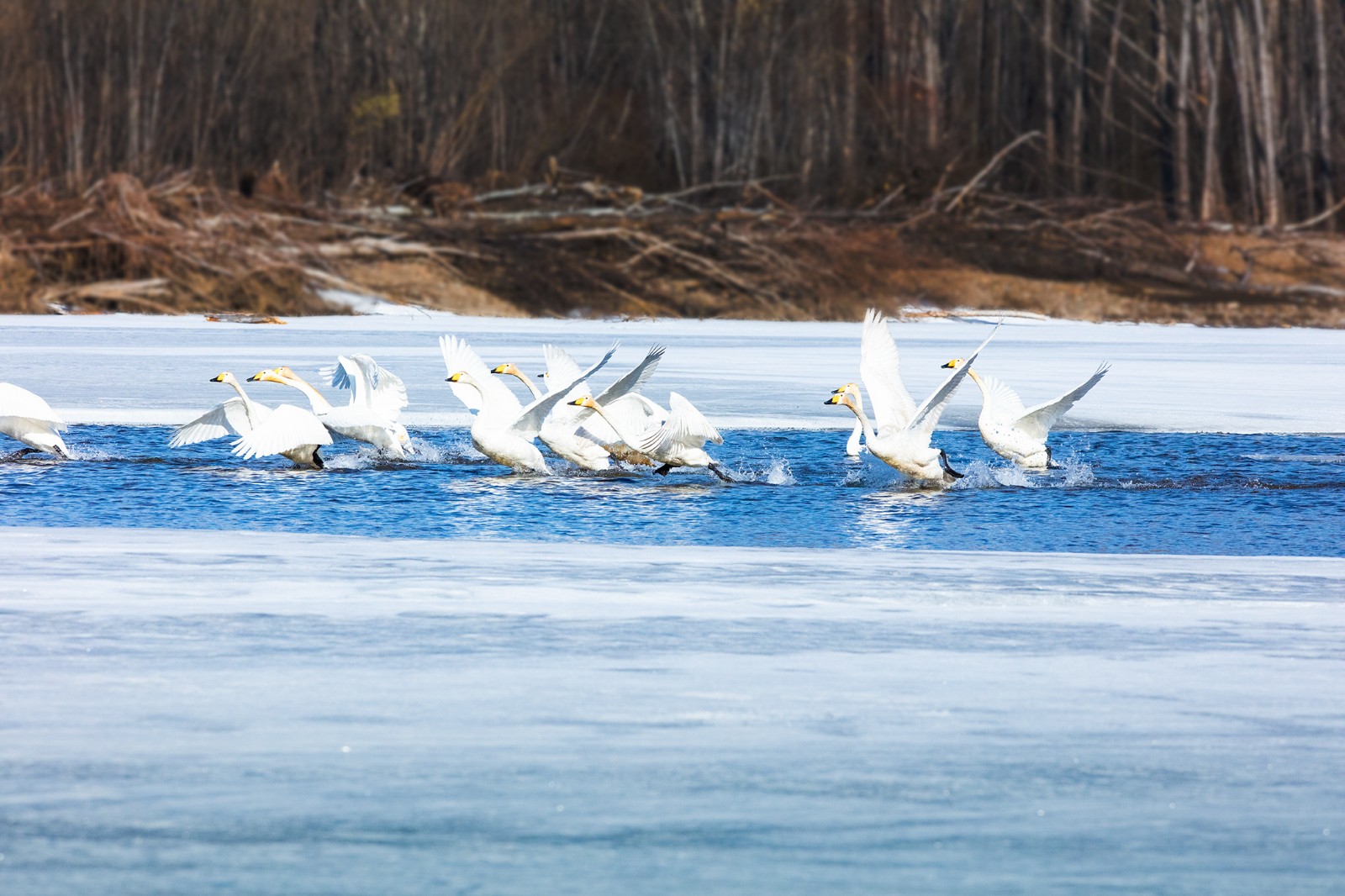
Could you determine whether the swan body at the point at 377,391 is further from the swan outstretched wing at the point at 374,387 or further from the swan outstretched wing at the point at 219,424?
the swan outstretched wing at the point at 219,424

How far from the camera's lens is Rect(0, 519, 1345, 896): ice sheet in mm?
3490

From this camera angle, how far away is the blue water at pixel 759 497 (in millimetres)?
8492

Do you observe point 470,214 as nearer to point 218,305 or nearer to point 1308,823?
point 218,305

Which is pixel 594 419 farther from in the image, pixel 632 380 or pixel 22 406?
pixel 22 406

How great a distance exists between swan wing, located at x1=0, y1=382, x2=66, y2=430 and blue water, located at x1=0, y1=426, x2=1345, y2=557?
0.28 meters

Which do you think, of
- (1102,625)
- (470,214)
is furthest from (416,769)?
(470,214)

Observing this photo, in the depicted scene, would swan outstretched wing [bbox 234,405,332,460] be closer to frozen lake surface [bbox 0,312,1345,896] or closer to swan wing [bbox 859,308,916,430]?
frozen lake surface [bbox 0,312,1345,896]

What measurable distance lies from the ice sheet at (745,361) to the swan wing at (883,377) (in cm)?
222

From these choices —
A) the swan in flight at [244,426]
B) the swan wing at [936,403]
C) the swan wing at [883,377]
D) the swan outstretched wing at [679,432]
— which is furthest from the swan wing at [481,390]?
the swan wing at [936,403]

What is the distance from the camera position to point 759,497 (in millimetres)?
10000

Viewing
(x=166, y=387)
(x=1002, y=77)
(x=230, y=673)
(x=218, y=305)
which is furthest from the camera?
(x=1002, y=77)

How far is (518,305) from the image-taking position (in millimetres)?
27609

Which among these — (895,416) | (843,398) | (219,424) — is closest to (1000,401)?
(843,398)

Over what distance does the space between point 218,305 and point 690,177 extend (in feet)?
34.5
